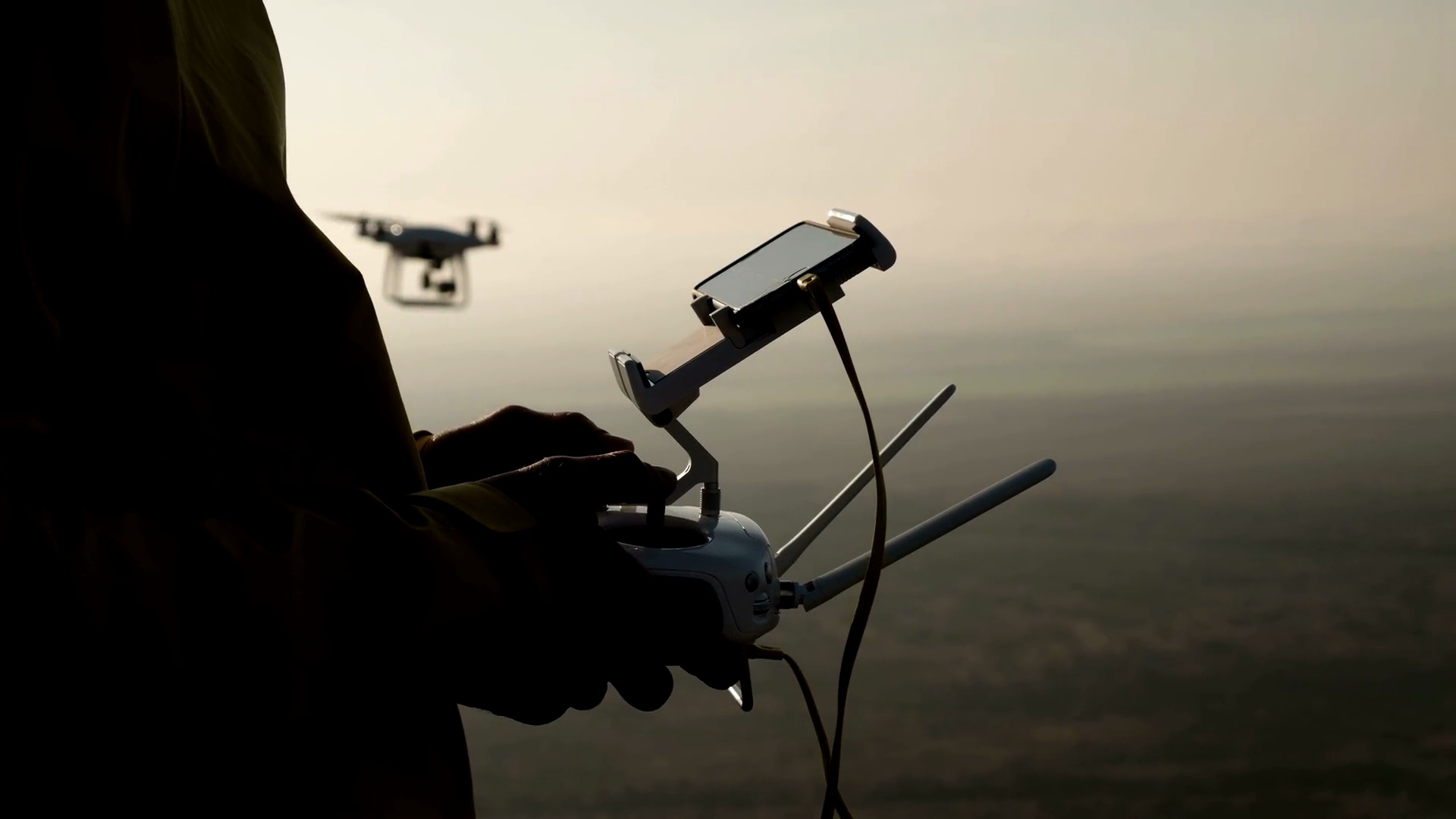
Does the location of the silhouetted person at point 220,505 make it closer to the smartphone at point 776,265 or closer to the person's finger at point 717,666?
the person's finger at point 717,666

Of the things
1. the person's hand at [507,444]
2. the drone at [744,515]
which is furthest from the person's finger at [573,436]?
the drone at [744,515]

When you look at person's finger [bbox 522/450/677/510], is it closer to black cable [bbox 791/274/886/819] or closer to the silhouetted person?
the silhouetted person

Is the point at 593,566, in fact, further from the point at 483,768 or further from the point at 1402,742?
the point at 1402,742

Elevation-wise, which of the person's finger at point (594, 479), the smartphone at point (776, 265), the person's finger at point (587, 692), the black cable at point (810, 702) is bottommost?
the black cable at point (810, 702)

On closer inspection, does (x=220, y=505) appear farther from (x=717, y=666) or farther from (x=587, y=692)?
(x=717, y=666)

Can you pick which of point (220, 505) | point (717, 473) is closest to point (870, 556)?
point (717, 473)

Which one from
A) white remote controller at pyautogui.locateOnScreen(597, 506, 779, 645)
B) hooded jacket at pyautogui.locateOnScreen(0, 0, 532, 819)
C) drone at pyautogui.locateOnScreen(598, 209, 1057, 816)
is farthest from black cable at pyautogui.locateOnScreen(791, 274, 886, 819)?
hooded jacket at pyautogui.locateOnScreen(0, 0, 532, 819)

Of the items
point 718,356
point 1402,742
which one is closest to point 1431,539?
point 1402,742

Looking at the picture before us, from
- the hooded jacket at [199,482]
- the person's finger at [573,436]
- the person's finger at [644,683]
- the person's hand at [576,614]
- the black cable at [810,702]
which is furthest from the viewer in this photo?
the black cable at [810,702]
